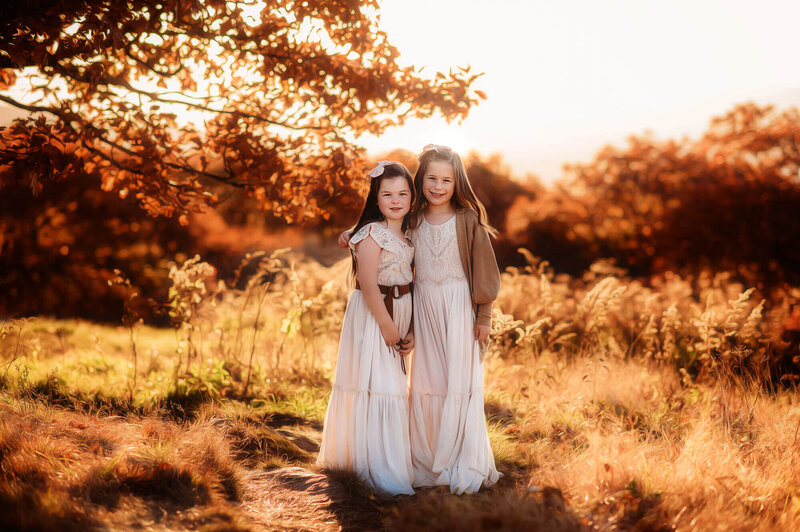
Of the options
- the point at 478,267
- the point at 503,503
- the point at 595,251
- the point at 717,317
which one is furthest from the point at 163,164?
the point at 595,251

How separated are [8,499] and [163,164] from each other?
240 centimetres

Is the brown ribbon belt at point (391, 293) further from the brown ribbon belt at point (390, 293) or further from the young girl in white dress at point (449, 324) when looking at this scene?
the young girl in white dress at point (449, 324)

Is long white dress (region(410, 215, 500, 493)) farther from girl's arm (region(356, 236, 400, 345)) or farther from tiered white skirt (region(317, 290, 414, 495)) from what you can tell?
girl's arm (region(356, 236, 400, 345))

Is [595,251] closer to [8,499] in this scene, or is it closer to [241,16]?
[241,16]

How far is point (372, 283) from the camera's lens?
354cm

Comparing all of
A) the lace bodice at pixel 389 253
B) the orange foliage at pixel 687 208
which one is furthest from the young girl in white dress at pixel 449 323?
the orange foliage at pixel 687 208

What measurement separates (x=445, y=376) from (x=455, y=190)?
107 cm

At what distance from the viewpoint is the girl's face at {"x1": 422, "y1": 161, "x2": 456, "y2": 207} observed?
3613mm

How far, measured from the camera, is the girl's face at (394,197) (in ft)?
11.8

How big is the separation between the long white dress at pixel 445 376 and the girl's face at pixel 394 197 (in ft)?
0.66

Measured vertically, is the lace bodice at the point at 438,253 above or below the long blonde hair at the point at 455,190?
below

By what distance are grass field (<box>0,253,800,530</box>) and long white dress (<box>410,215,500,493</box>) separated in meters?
0.20

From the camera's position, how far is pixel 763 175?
38.9 feet

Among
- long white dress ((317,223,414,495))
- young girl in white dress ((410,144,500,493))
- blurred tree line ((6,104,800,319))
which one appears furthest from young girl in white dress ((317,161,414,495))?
blurred tree line ((6,104,800,319))
